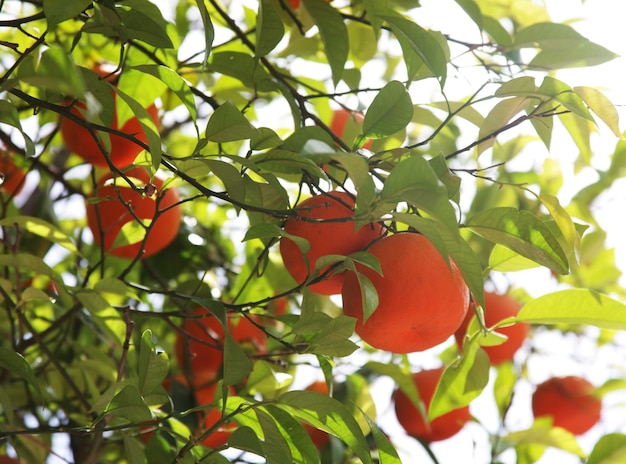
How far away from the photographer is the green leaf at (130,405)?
0.74 meters

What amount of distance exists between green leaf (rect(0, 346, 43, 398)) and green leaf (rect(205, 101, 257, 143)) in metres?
0.31

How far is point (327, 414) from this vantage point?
2.54ft

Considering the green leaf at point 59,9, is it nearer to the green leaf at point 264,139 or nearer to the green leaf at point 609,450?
the green leaf at point 264,139

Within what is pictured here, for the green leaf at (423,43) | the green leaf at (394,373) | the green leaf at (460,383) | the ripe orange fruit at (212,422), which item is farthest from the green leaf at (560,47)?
the ripe orange fruit at (212,422)

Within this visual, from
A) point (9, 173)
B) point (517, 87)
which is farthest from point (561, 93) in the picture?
point (9, 173)

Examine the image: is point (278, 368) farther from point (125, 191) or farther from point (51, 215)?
point (51, 215)

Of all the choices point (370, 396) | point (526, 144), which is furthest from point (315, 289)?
point (526, 144)

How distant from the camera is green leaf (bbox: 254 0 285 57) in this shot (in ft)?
2.78

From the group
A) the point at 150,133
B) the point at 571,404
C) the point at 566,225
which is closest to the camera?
the point at 150,133

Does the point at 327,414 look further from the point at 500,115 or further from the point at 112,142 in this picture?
the point at 112,142

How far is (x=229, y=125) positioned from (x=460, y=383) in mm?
467

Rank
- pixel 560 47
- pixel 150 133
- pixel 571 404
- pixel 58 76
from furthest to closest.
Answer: pixel 571 404
pixel 560 47
pixel 150 133
pixel 58 76

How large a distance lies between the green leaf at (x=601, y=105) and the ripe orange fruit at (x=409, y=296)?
230 millimetres

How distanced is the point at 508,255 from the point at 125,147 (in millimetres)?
536
